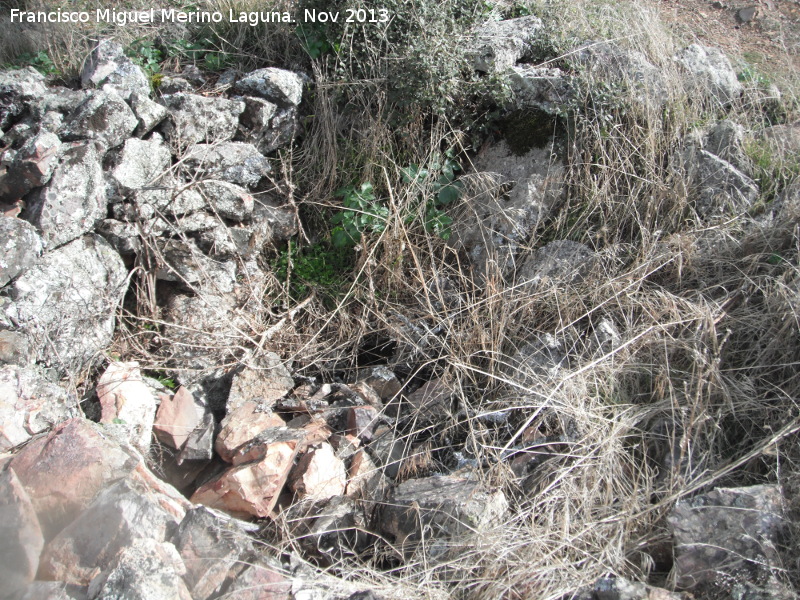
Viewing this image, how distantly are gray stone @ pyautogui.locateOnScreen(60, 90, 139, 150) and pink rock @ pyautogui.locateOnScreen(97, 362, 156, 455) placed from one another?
3.94ft

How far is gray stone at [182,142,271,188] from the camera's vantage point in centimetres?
354

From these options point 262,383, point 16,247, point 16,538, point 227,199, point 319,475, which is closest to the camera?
point 16,538

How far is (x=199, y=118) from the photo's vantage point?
3.61 m

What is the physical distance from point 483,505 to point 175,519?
42.6 inches

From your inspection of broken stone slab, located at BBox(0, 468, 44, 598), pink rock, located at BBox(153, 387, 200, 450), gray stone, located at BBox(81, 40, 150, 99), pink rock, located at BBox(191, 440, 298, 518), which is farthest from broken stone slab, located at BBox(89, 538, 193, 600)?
gray stone, located at BBox(81, 40, 150, 99)

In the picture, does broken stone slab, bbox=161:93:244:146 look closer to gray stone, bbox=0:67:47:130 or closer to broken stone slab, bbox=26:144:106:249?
broken stone slab, bbox=26:144:106:249

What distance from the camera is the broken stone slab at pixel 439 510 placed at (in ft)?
7.48

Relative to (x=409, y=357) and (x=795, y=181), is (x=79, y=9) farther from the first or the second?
(x=795, y=181)

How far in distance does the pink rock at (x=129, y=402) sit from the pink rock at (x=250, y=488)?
46cm

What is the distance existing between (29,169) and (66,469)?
1572 mm

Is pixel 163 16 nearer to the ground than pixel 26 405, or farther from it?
farther from it

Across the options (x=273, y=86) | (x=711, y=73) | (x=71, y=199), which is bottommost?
(x=71, y=199)

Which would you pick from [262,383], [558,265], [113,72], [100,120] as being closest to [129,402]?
[262,383]

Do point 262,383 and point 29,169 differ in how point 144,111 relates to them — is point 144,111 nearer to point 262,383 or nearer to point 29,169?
point 29,169
